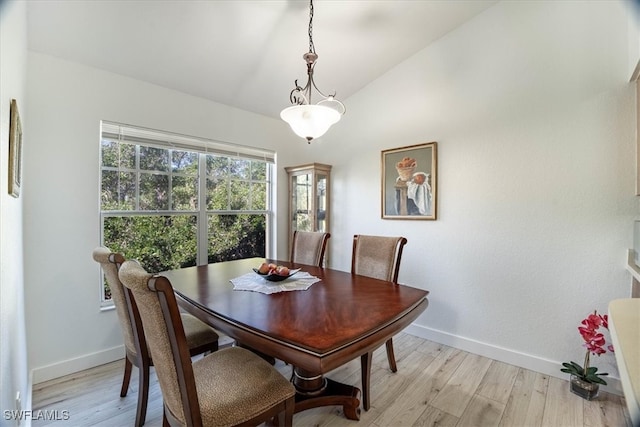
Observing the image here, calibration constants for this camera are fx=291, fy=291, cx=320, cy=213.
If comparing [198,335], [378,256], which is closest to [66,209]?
[198,335]

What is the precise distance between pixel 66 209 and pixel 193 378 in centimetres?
191

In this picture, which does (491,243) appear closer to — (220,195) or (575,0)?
(575,0)

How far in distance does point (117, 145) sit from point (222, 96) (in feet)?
3.46

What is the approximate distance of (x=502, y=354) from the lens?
2379mm

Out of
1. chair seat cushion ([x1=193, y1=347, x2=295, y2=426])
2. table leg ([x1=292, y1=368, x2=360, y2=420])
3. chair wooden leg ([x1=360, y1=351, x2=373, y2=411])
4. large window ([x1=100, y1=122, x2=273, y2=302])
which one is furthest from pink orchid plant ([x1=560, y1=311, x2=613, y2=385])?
large window ([x1=100, y1=122, x2=273, y2=302])

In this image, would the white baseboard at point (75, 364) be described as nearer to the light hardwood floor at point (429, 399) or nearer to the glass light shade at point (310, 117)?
the light hardwood floor at point (429, 399)

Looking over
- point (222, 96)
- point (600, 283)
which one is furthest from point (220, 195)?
point (600, 283)

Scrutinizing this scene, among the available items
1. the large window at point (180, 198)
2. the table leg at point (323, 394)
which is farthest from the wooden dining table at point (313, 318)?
the large window at point (180, 198)

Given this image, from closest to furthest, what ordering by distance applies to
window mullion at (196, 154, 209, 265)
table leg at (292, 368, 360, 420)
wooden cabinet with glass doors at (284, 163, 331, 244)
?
1. table leg at (292, 368, 360, 420)
2. window mullion at (196, 154, 209, 265)
3. wooden cabinet with glass doors at (284, 163, 331, 244)

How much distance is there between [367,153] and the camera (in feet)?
10.8

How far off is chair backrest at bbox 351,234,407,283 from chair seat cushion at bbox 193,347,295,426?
3.71 feet

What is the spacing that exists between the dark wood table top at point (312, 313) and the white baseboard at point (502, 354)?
129 centimetres

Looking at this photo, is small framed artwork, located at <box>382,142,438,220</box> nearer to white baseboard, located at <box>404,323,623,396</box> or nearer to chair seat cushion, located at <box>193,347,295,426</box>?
white baseboard, located at <box>404,323,623,396</box>

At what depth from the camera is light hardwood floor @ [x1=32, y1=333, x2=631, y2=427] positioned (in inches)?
67.4
